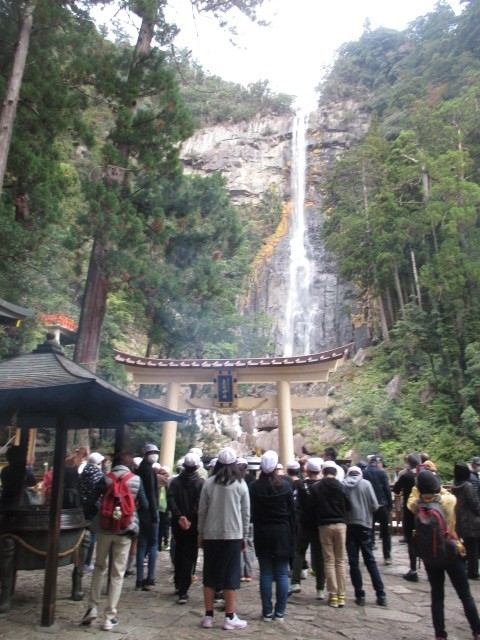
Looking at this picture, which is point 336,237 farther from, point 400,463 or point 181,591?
point 181,591

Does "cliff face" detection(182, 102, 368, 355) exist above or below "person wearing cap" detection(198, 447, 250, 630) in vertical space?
above

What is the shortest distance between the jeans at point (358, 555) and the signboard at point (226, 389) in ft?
24.4

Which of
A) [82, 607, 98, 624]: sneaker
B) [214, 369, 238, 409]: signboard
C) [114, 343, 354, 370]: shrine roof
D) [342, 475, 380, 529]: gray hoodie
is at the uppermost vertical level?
[114, 343, 354, 370]: shrine roof

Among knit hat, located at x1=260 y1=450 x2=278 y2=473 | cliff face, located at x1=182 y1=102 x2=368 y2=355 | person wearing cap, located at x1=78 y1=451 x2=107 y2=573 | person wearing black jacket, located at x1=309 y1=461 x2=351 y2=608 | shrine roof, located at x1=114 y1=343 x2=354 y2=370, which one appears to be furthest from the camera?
cliff face, located at x1=182 y1=102 x2=368 y2=355

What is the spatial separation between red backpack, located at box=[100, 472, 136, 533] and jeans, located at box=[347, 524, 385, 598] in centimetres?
204

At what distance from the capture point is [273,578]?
4.16m

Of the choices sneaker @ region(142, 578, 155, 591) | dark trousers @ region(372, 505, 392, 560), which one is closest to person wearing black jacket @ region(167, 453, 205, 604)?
sneaker @ region(142, 578, 155, 591)

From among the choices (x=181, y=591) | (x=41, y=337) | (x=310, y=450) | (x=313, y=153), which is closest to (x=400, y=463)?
(x=310, y=450)

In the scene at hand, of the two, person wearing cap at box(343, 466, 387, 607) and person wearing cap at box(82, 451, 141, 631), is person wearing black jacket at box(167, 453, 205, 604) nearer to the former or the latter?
person wearing cap at box(82, 451, 141, 631)

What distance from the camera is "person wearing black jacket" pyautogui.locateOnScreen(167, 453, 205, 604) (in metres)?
4.58

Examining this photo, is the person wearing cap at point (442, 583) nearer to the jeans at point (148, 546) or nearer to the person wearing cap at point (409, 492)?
the person wearing cap at point (409, 492)

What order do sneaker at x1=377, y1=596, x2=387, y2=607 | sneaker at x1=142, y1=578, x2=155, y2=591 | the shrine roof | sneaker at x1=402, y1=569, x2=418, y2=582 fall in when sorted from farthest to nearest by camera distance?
the shrine roof, sneaker at x1=402, y1=569, x2=418, y2=582, sneaker at x1=142, y1=578, x2=155, y2=591, sneaker at x1=377, y1=596, x2=387, y2=607

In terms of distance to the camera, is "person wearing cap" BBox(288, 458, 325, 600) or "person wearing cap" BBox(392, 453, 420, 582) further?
"person wearing cap" BBox(392, 453, 420, 582)

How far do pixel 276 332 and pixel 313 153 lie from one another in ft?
51.1
